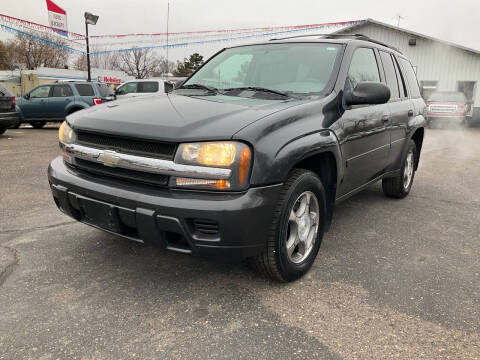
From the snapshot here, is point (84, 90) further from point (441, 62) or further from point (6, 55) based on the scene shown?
point (6, 55)

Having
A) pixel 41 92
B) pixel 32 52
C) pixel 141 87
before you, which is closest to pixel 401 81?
pixel 141 87

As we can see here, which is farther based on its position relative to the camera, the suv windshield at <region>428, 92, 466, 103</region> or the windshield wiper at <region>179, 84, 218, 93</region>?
the suv windshield at <region>428, 92, 466, 103</region>

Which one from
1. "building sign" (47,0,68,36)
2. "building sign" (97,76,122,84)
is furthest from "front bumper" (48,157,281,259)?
"building sign" (97,76,122,84)

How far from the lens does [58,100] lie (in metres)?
13.6

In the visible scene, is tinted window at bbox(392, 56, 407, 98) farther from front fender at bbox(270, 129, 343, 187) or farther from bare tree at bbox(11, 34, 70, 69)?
bare tree at bbox(11, 34, 70, 69)

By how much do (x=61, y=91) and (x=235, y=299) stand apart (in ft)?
43.7

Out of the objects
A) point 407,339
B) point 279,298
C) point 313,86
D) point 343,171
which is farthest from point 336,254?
point 313,86

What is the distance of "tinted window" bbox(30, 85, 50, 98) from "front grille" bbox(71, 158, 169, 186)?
12.8 metres

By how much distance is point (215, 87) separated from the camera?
3369 millimetres

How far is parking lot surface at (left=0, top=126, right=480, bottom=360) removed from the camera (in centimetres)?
207

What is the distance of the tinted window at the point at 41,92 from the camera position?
1380 cm

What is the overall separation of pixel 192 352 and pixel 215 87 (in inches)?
84.9

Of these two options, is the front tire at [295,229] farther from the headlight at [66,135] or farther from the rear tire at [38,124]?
the rear tire at [38,124]

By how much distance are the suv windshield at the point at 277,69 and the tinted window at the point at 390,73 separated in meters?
0.97
